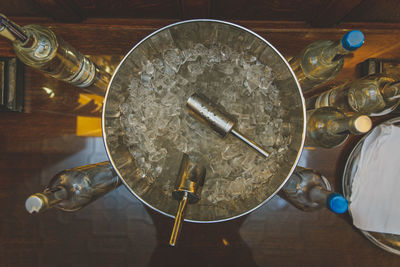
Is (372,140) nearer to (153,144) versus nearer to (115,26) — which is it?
(153,144)

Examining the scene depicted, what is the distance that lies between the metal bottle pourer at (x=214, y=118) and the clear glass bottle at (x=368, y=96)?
1.03ft

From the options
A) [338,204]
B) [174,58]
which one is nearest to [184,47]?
[174,58]

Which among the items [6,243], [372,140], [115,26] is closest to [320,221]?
[372,140]

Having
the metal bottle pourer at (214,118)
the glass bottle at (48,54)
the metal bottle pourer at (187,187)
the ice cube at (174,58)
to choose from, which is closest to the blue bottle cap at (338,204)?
the metal bottle pourer at (214,118)

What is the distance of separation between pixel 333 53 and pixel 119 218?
92 centimetres

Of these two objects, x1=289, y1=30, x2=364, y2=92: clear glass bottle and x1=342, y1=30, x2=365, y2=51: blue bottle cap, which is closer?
x1=342, y1=30, x2=365, y2=51: blue bottle cap

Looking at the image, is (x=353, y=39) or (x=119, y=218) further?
(x=119, y=218)

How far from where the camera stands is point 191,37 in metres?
0.78

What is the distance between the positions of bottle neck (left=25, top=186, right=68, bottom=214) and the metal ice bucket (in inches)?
6.7

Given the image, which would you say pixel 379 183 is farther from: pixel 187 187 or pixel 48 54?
pixel 48 54

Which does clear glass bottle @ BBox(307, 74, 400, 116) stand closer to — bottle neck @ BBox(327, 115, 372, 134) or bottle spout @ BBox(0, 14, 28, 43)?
bottle neck @ BBox(327, 115, 372, 134)

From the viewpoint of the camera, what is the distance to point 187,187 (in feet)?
2.24

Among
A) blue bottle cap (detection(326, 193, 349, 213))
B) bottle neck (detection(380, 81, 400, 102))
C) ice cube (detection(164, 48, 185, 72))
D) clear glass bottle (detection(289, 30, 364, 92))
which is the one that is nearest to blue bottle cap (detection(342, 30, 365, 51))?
clear glass bottle (detection(289, 30, 364, 92))

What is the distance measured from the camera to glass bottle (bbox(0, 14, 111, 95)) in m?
0.60
